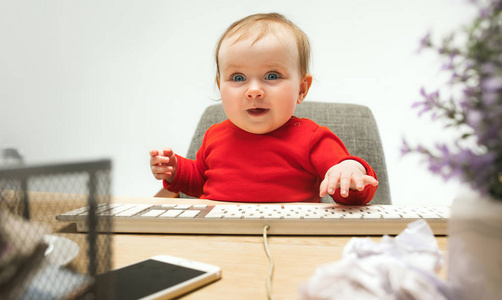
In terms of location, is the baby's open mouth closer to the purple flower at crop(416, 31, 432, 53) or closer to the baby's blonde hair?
the baby's blonde hair

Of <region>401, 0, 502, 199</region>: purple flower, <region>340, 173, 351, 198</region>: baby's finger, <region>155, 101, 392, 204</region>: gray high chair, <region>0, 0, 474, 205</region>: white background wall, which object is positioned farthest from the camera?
<region>0, 0, 474, 205</region>: white background wall

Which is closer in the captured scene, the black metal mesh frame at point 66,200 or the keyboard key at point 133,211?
the black metal mesh frame at point 66,200

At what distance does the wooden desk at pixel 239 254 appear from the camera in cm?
34

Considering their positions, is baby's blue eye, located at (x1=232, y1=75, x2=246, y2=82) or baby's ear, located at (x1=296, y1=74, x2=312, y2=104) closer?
baby's blue eye, located at (x1=232, y1=75, x2=246, y2=82)

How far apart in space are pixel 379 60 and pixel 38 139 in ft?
5.95

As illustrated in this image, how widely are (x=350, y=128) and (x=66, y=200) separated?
1.16 metres

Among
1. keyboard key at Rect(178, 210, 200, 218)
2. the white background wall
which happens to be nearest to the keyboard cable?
keyboard key at Rect(178, 210, 200, 218)

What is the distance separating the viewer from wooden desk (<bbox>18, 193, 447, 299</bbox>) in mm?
335

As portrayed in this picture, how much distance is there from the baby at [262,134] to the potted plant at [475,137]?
61 cm

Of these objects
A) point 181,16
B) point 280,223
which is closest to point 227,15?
point 181,16

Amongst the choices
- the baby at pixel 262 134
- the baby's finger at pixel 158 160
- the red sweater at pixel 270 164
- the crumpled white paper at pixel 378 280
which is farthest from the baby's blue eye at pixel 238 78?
the crumpled white paper at pixel 378 280

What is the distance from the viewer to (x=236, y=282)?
365mm

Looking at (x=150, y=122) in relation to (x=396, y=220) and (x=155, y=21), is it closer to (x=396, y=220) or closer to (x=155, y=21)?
(x=155, y=21)

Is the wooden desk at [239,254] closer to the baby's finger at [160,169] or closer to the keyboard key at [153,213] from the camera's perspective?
the keyboard key at [153,213]
